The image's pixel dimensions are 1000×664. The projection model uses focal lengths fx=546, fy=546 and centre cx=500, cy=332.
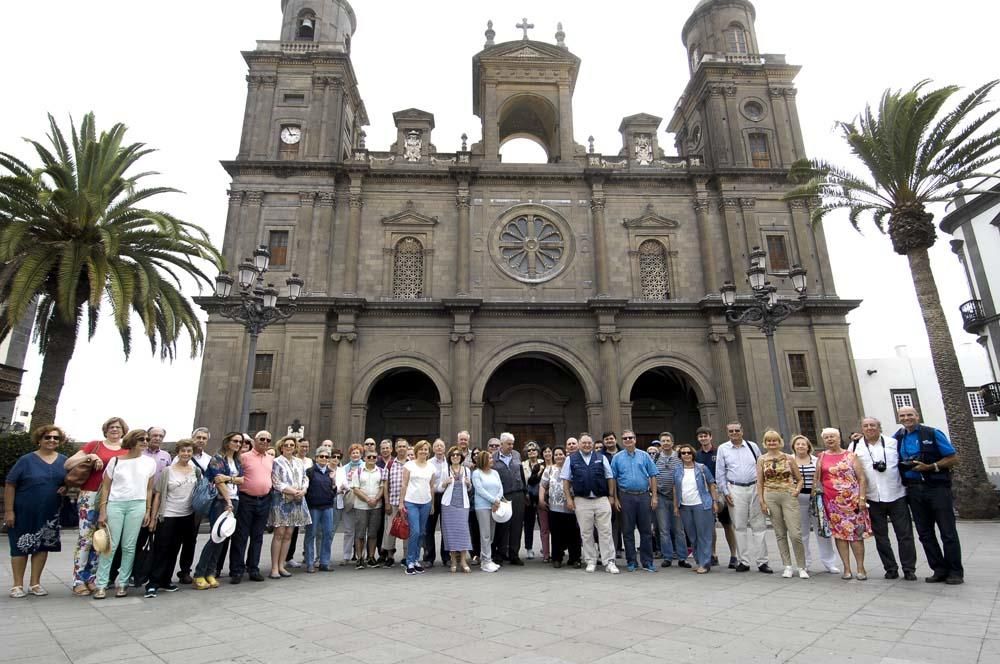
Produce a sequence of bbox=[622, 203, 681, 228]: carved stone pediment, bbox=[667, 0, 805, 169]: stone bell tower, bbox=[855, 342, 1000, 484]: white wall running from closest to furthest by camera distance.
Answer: bbox=[622, 203, 681, 228]: carved stone pediment, bbox=[667, 0, 805, 169]: stone bell tower, bbox=[855, 342, 1000, 484]: white wall

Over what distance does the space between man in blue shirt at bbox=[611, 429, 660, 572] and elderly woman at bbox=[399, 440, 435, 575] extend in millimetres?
2862

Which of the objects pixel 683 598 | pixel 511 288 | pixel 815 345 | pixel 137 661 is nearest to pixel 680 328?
pixel 815 345

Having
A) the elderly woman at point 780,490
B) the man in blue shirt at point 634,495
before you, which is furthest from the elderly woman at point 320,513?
the elderly woman at point 780,490

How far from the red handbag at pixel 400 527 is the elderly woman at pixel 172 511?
8.59 feet

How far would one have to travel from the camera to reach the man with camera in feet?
22.4

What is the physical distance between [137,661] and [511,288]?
1884 centimetres

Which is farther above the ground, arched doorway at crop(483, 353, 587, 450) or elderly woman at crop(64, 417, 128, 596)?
arched doorway at crop(483, 353, 587, 450)

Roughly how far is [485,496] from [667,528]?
2.89m

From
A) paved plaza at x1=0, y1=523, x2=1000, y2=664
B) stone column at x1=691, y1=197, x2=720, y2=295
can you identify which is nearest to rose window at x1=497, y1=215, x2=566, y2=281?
stone column at x1=691, y1=197, x2=720, y2=295

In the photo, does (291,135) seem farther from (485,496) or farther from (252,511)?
(485,496)

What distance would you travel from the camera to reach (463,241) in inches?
869

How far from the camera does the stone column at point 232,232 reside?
20859 millimetres

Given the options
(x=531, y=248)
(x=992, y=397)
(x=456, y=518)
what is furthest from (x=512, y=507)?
(x=992, y=397)

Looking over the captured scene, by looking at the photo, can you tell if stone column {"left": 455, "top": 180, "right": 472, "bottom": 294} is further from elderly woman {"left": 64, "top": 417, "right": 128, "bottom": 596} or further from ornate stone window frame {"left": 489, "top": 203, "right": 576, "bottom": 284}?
elderly woman {"left": 64, "top": 417, "right": 128, "bottom": 596}
